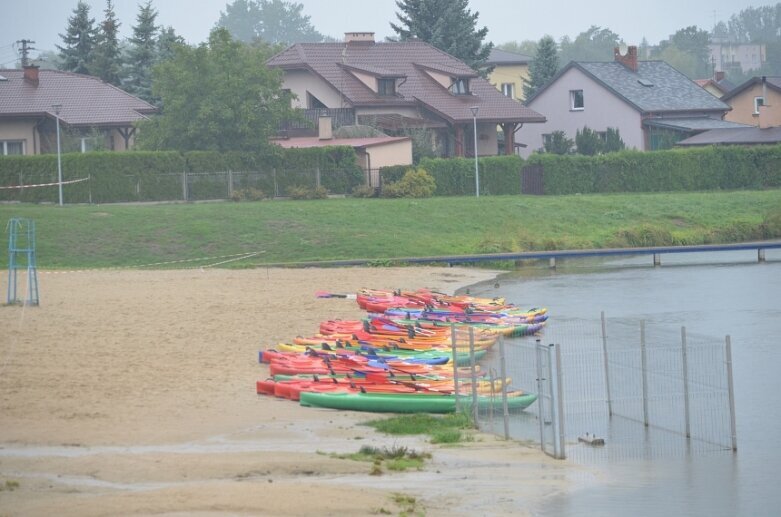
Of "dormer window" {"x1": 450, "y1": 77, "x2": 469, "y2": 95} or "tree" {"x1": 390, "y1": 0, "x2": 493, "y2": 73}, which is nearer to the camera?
"dormer window" {"x1": 450, "y1": 77, "x2": 469, "y2": 95}

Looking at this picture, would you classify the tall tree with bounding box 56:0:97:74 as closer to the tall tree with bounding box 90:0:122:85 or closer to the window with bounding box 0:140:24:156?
the tall tree with bounding box 90:0:122:85

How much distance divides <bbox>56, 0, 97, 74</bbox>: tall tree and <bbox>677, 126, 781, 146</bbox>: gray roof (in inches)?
1477

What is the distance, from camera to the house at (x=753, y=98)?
85325 millimetres

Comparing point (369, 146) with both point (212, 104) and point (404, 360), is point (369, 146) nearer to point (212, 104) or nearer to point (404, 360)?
point (212, 104)

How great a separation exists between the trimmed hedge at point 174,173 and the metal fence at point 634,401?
37.8 metres

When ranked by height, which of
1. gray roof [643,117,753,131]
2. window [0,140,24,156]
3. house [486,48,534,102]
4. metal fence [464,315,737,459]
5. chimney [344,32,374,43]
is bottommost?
metal fence [464,315,737,459]

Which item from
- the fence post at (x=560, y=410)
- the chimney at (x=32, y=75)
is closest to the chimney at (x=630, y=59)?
the chimney at (x=32, y=75)

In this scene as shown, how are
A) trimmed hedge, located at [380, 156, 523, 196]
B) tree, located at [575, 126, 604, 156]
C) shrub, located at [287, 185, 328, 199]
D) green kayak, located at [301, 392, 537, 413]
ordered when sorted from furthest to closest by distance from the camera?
tree, located at [575, 126, 604, 156]
trimmed hedge, located at [380, 156, 523, 196]
shrub, located at [287, 185, 328, 199]
green kayak, located at [301, 392, 537, 413]

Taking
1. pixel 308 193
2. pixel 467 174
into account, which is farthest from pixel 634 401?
pixel 467 174

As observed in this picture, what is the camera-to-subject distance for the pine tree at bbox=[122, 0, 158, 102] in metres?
82.1

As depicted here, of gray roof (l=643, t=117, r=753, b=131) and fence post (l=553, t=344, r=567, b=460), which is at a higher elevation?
gray roof (l=643, t=117, r=753, b=131)

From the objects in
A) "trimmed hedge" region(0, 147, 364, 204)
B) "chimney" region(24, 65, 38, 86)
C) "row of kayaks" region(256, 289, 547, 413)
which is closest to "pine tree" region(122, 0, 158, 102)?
"chimney" region(24, 65, 38, 86)

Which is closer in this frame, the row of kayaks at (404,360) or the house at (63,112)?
the row of kayaks at (404,360)

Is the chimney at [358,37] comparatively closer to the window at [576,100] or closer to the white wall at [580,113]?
the white wall at [580,113]
